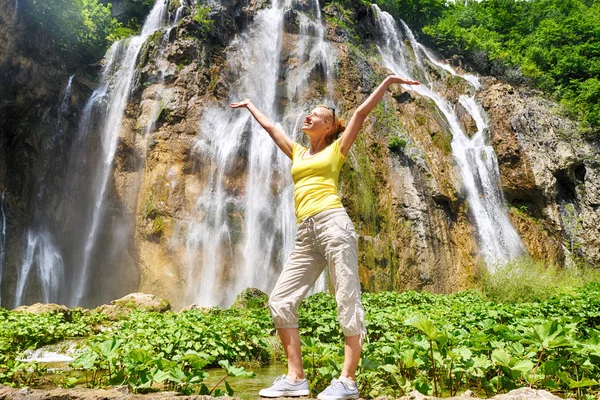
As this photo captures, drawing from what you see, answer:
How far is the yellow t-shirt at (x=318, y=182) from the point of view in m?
3.47

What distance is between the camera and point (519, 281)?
14.4 metres

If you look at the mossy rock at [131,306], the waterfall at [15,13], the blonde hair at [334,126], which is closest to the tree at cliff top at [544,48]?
the mossy rock at [131,306]

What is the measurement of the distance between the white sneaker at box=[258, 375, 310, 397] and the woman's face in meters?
1.86

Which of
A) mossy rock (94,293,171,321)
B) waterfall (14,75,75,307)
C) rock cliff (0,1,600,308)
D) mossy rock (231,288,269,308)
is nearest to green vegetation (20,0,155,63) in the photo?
rock cliff (0,1,600,308)

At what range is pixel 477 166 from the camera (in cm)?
2070

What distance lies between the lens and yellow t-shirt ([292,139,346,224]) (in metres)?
3.47

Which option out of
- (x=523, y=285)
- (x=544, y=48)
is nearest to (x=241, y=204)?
(x=523, y=285)

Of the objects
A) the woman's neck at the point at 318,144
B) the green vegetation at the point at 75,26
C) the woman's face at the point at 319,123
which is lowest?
the woman's neck at the point at 318,144

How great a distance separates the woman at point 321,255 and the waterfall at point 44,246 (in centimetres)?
1599

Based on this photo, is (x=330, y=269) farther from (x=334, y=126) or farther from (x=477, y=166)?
(x=477, y=166)

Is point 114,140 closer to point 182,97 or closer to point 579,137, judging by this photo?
point 182,97

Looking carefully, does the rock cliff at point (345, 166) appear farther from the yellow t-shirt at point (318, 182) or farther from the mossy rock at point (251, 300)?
the yellow t-shirt at point (318, 182)

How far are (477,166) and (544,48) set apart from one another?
558 inches

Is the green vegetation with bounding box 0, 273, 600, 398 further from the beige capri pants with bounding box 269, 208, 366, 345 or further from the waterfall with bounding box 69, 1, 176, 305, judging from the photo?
the waterfall with bounding box 69, 1, 176, 305
